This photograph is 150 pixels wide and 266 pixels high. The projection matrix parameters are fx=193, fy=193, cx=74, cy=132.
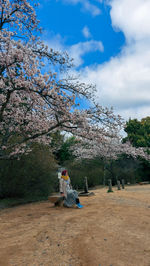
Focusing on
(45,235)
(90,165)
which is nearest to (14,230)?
(45,235)

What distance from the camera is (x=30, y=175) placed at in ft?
36.8

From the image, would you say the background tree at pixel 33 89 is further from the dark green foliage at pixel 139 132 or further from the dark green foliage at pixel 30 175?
the dark green foliage at pixel 139 132

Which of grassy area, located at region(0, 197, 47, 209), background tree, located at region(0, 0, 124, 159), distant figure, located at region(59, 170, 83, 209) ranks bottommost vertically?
grassy area, located at region(0, 197, 47, 209)

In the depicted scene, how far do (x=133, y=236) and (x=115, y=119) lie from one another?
174 inches

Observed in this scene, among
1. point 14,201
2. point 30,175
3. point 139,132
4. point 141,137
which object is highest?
point 139,132

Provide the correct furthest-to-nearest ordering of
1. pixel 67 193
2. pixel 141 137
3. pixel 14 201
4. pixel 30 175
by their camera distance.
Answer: pixel 141 137 < pixel 30 175 < pixel 14 201 < pixel 67 193

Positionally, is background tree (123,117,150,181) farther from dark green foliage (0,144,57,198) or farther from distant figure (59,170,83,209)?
distant figure (59,170,83,209)

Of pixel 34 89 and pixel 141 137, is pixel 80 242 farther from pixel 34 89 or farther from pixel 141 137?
pixel 141 137

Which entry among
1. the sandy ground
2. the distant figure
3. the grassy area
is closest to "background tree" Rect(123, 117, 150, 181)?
the grassy area

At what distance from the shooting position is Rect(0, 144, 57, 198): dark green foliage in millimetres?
10445

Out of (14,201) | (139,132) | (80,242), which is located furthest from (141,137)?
(80,242)

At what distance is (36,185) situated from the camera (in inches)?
465

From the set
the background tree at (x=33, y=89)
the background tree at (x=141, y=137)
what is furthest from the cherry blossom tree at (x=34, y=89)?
the background tree at (x=141, y=137)

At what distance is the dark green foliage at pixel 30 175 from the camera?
10.4 m
